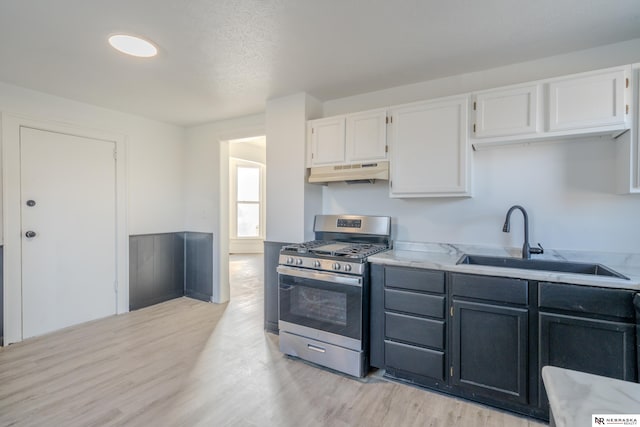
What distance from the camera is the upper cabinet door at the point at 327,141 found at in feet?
9.34

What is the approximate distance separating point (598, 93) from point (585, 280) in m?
1.15

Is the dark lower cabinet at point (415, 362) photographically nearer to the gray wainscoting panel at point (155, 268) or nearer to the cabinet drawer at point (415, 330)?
the cabinet drawer at point (415, 330)

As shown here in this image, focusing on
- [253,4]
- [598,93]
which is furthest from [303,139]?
[598,93]

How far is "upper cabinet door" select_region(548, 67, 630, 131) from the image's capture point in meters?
1.88

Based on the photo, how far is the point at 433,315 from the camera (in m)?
2.13

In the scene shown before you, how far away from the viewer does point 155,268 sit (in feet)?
13.3

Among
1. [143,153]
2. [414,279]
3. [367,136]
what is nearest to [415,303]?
[414,279]

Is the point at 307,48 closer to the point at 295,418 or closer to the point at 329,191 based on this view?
the point at 329,191

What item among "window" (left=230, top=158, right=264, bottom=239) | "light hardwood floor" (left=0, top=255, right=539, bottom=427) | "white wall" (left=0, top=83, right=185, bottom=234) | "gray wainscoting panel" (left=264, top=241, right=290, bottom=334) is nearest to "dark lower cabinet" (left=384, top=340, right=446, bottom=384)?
"light hardwood floor" (left=0, top=255, right=539, bottom=427)

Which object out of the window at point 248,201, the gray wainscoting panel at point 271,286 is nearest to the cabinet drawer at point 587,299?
the gray wainscoting panel at point 271,286

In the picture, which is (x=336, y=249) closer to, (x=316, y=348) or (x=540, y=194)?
(x=316, y=348)

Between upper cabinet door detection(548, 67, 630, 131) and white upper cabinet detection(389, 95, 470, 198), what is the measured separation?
53 centimetres

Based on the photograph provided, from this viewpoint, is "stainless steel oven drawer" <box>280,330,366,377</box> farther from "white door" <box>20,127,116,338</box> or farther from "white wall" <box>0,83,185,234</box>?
"white wall" <box>0,83,185,234</box>

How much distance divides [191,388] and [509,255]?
8.28 ft
